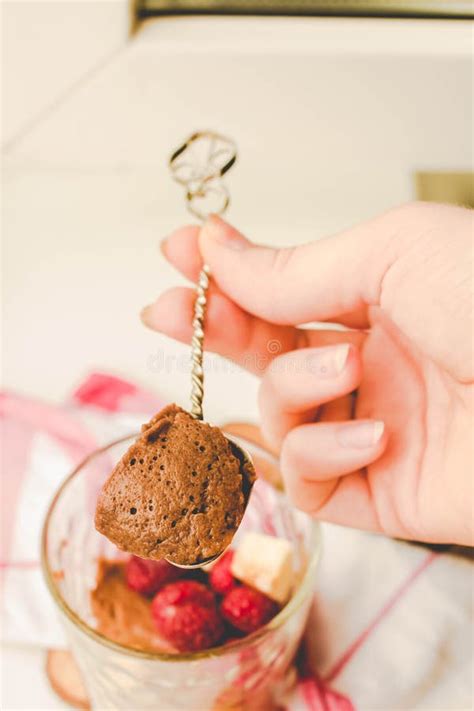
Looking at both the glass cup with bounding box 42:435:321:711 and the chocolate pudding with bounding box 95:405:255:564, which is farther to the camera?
the glass cup with bounding box 42:435:321:711

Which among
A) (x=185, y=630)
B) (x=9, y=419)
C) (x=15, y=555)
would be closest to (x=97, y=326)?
(x=9, y=419)

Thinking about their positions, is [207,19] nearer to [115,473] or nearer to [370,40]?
[370,40]

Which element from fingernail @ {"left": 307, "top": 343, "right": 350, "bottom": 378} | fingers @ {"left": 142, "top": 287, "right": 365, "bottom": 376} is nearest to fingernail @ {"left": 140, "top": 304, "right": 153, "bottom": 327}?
fingers @ {"left": 142, "top": 287, "right": 365, "bottom": 376}

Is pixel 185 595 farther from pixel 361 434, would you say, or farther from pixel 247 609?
pixel 361 434

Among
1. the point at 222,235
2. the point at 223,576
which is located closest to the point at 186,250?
the point at 222,235

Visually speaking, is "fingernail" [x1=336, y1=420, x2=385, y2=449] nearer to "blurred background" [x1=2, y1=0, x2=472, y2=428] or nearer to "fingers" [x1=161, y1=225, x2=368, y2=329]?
"fingers" [x1=161, y1=225, x2=368, y2=329]

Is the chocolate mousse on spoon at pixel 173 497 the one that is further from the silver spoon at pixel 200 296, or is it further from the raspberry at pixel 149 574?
the raspberry at pixel 149 574
